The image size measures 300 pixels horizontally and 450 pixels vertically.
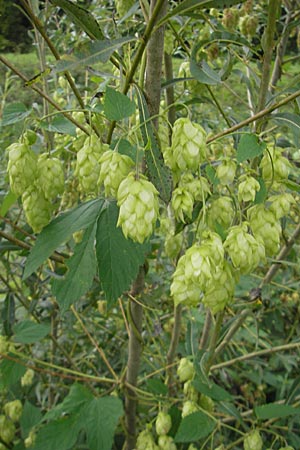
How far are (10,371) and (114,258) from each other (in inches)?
23.6

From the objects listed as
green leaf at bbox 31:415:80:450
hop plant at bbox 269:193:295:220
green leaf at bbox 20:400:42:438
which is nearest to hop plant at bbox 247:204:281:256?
hop plant at bbox 269:193:295:220

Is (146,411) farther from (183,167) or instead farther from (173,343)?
(183,167)

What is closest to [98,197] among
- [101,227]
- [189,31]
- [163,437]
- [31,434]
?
[101,227]

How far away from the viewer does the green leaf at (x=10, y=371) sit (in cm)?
111

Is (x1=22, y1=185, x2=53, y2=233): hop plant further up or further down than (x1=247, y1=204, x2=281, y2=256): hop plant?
further up

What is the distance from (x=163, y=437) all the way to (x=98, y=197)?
0.65 meters

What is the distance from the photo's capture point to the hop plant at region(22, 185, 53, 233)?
2.52 ft

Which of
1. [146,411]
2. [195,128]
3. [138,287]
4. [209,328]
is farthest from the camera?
[146,411]

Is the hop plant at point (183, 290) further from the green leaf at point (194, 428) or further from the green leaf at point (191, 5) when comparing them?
the green leaf at point (194, 428)

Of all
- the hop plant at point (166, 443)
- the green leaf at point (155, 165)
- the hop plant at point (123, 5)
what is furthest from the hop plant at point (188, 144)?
the hop plant at point (166, 443)

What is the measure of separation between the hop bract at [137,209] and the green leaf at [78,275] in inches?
6.0

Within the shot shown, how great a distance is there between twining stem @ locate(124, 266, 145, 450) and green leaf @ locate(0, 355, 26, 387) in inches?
10.9

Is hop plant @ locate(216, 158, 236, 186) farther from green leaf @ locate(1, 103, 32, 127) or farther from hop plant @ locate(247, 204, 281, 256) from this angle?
green leaf @ locate(1, 103, 32, 127)

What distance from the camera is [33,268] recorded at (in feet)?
2.40
